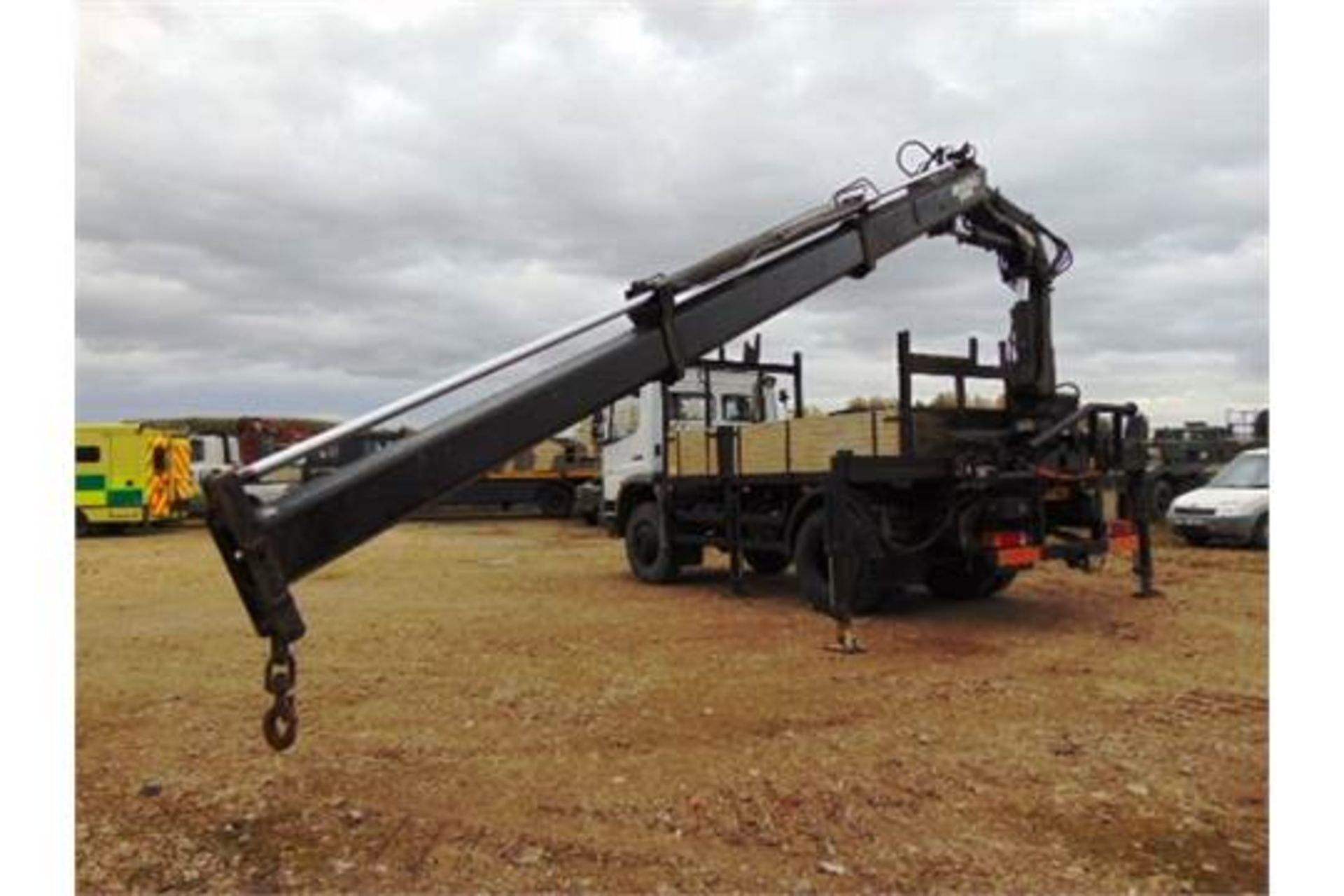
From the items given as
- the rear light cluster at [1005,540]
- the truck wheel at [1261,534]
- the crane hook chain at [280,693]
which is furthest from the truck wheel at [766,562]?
the crane hook chain at [280,693]

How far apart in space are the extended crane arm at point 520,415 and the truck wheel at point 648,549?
18.4 ft

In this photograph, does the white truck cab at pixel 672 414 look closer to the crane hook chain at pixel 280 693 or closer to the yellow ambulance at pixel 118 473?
the crane hook chain at pixel 280 693

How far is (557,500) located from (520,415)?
70.2 ft

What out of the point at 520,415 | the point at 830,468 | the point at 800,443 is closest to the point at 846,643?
the point at 830,468

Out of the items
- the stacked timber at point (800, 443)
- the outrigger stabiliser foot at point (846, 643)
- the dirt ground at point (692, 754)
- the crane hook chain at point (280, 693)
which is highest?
the stacked timber at point (800, 443)

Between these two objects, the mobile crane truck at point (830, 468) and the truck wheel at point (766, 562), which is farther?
the truck wheel at point (766, 562)

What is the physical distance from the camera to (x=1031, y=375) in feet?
28.1

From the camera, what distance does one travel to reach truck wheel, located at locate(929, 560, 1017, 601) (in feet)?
31.0

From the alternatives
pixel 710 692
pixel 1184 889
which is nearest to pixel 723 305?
pixel 710 692

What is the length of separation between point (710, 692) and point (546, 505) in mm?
19395

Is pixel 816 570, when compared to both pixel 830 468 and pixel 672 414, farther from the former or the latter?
pixel 672 414

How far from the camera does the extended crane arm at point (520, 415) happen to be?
2945mm

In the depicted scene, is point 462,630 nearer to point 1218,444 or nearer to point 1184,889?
point 1184,889

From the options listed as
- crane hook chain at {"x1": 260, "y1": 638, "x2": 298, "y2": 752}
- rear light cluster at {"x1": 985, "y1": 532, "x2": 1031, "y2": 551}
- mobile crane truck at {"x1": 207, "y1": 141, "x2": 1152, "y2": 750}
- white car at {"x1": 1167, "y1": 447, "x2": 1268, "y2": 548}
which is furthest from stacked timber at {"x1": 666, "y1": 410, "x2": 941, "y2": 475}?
white car at {"x1": 1167, "y1": 447, "x2": 1268, "y2": 548}
